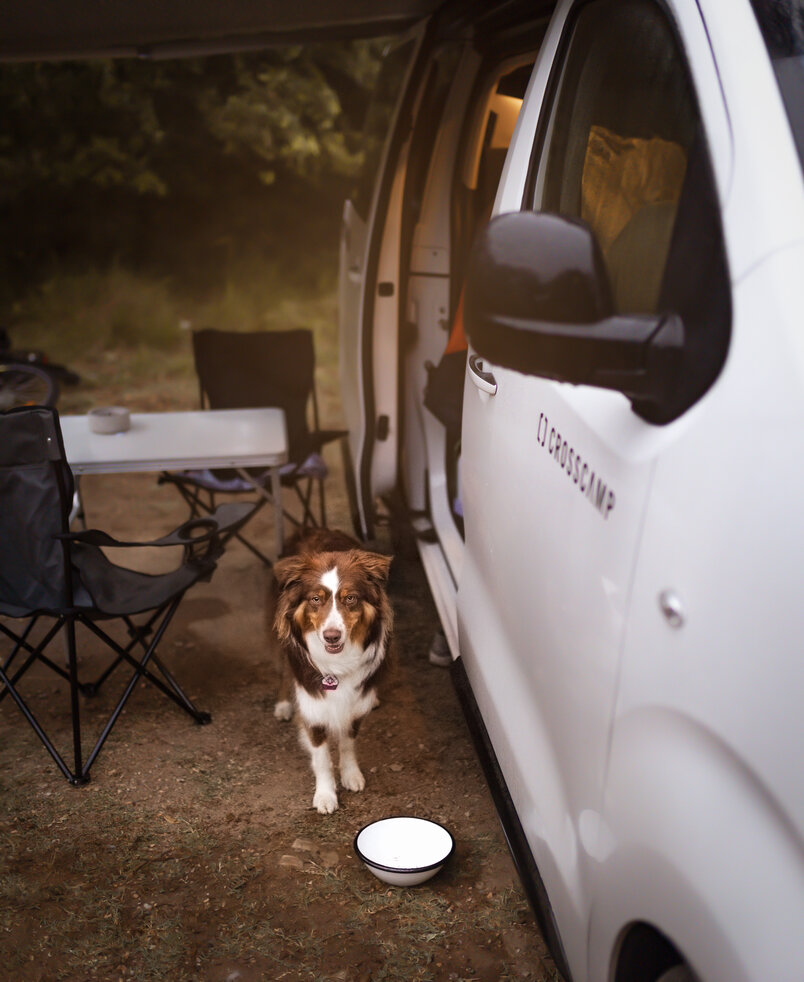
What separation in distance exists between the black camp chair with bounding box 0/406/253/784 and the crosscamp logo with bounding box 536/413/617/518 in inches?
61.9

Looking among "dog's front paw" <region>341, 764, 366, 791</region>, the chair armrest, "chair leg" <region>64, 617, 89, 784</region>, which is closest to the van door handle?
the chair armrest

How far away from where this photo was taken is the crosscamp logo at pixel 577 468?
1.36 meters

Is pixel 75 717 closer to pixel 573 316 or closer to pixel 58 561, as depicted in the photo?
pixel 58 561

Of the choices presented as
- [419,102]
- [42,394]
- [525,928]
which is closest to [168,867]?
[525,928]

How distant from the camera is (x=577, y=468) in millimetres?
1476

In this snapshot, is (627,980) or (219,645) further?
(219,645)

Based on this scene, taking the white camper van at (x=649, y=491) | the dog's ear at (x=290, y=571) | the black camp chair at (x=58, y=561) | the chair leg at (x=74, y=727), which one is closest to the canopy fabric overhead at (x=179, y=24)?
the black camp chair at (x=58, y=561)

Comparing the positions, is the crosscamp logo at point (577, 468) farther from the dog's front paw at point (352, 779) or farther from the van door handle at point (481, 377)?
the dog's front paw at point (352, 779)

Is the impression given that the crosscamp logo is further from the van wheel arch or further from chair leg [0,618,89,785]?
chair leg [0,618,89,785]

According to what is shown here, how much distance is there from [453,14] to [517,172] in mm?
1502

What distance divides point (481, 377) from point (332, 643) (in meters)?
0.93

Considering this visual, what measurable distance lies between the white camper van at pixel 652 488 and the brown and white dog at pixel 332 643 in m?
0.67

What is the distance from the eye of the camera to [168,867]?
2.57 m

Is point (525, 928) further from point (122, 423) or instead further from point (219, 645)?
point (122, 423)
